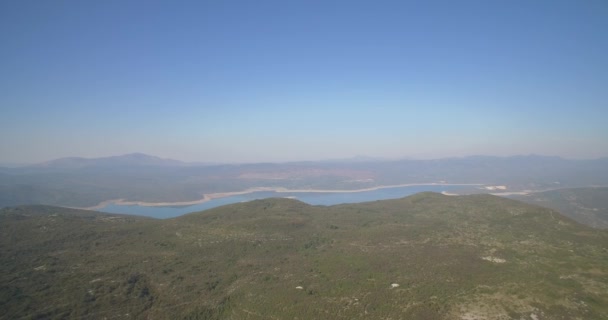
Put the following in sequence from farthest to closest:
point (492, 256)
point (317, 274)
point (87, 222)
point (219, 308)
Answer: point (87, 222) < point (492, 256) < point (317, 274) < point (219, 308)

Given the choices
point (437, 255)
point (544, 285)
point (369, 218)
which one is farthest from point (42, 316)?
point (369, 218)

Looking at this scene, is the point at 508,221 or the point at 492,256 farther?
the point at 508,221

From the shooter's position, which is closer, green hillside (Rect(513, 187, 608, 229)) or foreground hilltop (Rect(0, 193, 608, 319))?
foreground hilltop (Rect(0, 193, 608, 319))

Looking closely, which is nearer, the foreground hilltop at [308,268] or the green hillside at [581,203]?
the foreground hilltop at [308,268]

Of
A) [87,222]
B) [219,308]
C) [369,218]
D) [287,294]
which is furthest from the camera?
[369,218]

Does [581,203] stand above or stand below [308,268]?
below

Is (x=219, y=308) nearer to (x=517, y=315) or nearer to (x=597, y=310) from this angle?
(x=517, y=315)

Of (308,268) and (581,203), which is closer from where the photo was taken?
(308,268)
